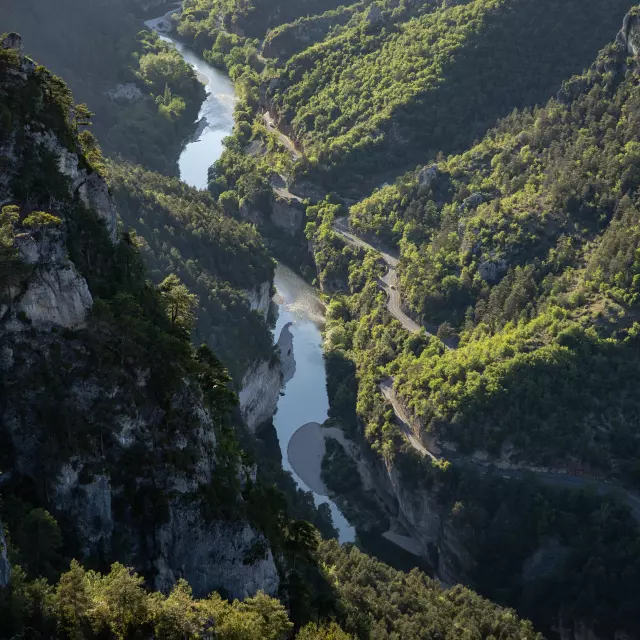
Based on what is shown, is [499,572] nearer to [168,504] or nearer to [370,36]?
[168,504]

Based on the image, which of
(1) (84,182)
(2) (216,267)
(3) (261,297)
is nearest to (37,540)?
(1) (84,182)

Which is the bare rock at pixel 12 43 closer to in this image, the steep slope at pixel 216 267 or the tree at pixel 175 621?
the tree at pixel 175 621

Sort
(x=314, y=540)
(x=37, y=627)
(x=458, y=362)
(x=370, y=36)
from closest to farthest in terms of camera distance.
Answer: (x=37, y=627) → (x=314, y=540) → (x=458, y=362) → (x=370, y=36)

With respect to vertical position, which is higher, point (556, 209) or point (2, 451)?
point (556, 209)

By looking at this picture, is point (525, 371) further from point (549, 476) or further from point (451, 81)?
point (451, 81)

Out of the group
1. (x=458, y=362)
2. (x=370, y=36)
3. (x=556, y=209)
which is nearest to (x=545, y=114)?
(x=556, y=209)

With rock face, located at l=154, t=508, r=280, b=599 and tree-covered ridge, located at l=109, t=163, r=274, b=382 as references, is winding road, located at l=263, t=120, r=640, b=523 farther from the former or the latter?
rock face, located at l=154, t=508, r=280, b=599

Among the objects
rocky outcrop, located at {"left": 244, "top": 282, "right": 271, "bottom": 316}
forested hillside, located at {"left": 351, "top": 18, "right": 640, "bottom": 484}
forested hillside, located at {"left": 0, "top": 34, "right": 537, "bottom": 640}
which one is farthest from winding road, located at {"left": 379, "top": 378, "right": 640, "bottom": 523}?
forested hillside, located at {"left": 0, "top": 34, "right": 537, "bottom": 640}
